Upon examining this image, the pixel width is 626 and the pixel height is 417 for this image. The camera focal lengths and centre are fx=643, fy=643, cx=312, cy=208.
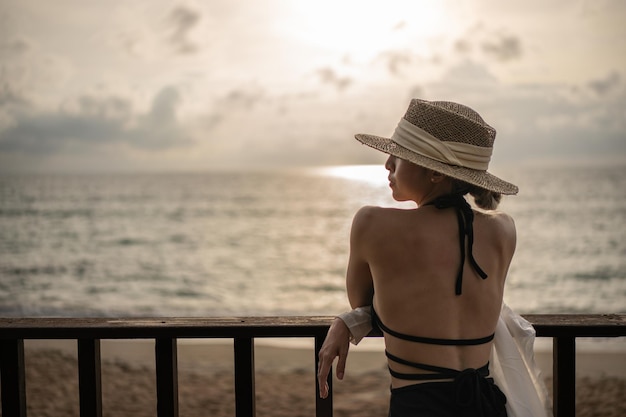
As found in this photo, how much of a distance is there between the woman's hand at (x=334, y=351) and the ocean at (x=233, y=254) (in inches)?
506

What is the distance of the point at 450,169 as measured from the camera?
1579 millimetres

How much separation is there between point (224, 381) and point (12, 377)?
6.77m

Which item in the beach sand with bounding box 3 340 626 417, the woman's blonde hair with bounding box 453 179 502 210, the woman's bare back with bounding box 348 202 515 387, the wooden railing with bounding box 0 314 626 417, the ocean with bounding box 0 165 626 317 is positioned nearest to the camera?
the woman's bare back with bounding box 348 202 515 387

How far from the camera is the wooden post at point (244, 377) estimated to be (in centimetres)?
188

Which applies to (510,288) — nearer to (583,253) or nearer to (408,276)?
(583,253)

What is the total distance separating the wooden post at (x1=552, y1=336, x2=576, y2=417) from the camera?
1886 millimetres

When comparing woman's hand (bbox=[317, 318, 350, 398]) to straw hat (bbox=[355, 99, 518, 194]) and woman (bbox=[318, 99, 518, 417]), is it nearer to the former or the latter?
woman (bbox=[318, 99, 518, 417])

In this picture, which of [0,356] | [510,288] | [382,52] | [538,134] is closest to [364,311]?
[0,356]

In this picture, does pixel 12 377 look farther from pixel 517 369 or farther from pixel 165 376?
pixel 517 369

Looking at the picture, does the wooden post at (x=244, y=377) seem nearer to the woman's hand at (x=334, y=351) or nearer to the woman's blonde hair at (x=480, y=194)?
the woman's hand at (x=334, y=351)

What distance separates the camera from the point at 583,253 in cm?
2517

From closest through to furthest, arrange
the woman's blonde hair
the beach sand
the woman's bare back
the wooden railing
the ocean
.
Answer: the woman's bare back → the woman's blonde hair → the wooden railing → the beach sand → the ocean

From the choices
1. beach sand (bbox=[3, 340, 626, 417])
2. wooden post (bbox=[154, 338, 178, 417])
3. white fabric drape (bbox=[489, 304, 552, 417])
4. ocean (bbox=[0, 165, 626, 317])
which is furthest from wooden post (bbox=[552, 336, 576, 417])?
ocean (bbox=[0, 165, 626, 317])

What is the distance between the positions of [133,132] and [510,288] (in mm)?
49591
